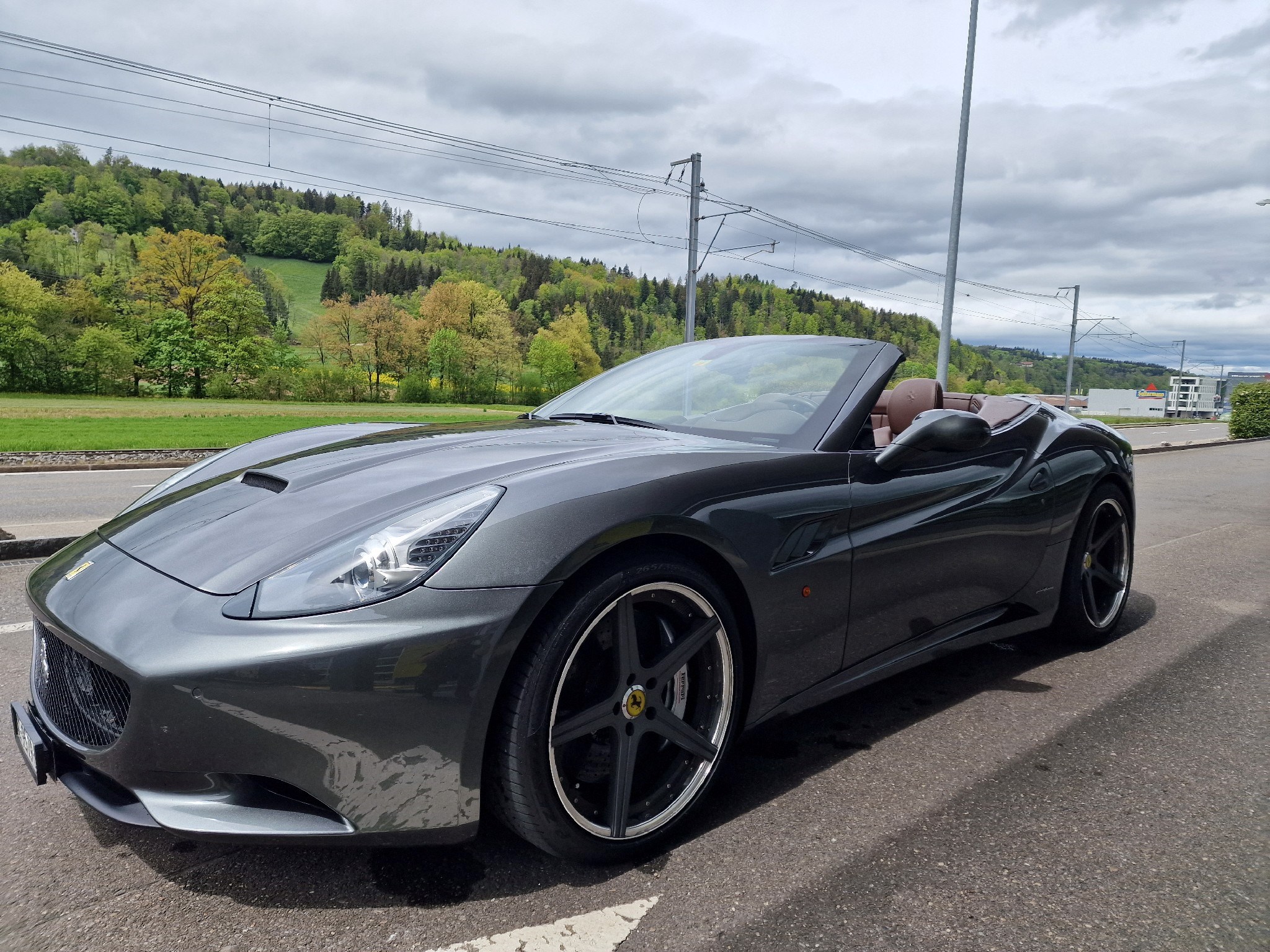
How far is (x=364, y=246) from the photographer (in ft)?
390

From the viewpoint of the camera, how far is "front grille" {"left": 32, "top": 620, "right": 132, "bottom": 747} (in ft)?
5.29

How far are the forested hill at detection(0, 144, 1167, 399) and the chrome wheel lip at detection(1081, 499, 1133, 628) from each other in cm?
2070

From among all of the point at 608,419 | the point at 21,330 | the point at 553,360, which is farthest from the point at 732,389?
the point at 553,360

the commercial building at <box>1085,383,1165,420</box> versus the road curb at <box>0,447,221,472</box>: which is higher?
the commercial building at <box>1085,383,1165,420</box>

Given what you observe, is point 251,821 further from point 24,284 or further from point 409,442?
point 24,284

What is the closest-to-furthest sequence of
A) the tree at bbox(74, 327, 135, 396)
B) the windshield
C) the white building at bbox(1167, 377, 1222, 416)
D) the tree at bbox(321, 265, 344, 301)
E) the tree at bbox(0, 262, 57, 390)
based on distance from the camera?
the windshield < the tree at bbox(0, 262, 57, 390) < the tree at bbox(74, 327, 135, 396) < the tree at bbox(321, 265, 344, 301) < the white building at bbox(1167, 377, 1222, 416)

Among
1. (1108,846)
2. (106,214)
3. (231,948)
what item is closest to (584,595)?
(231,948)

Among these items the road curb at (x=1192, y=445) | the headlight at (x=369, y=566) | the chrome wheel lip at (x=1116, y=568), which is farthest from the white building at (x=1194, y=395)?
the headlight at (x=369, y=566)

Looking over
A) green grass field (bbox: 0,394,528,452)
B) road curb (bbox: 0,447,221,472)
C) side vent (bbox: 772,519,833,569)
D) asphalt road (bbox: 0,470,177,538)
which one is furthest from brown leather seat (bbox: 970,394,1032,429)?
road curb (bbox: 0,447,221,472)

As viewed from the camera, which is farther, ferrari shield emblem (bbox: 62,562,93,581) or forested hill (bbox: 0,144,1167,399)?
forested hill (bbox: 0,144,1167,399)

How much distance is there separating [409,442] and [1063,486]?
2521 millimetres

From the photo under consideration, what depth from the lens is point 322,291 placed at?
11525cm

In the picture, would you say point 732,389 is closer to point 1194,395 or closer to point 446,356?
point 446,356

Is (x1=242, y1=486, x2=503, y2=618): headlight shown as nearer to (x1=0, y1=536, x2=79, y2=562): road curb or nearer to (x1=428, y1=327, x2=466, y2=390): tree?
(x1=0, y1=536, x2=79, y2=562): road curb
